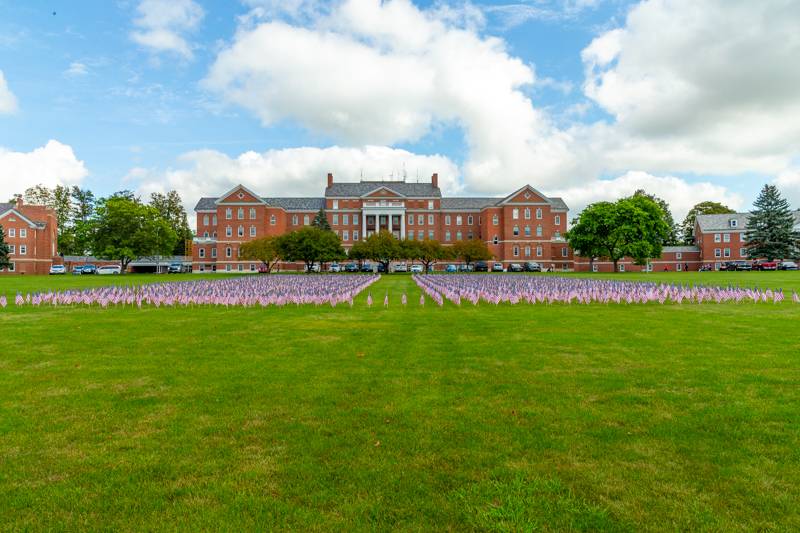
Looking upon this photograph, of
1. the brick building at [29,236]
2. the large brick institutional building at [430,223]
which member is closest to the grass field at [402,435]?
the large brick institutional building at [430,223]

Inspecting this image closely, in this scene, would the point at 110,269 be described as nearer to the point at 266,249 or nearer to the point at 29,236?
the point at 29,236

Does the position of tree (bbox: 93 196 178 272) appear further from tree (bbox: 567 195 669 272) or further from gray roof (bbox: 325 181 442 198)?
tree (bbox: 567 195 669 272)

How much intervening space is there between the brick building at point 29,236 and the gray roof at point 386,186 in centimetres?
4957

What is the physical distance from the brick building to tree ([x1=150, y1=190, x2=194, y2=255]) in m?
21.6

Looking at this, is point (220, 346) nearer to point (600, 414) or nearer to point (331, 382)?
point (331, 382)

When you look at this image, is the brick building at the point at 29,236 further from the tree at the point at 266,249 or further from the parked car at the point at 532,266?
the parked car at the point at 532,266

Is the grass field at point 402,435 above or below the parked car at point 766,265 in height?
below

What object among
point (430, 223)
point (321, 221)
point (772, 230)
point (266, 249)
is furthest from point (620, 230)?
point (321, 221)

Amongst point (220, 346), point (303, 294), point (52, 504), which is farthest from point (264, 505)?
point (303, 294)

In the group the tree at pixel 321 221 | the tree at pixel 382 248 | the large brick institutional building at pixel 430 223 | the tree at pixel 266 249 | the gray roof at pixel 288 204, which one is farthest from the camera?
the gray roof at pixel 288 204

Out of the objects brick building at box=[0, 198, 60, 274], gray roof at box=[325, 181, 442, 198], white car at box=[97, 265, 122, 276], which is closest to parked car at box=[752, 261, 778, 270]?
gray roof at box=[325, 181, 442, 198]

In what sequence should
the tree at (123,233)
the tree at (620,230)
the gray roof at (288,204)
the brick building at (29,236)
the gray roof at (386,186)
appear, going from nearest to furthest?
the tree at (620,230), the tree at (123,233), the brick building at (29,236), the gray roof at (288,204), the gray roof at (386,186)

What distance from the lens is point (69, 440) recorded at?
16.7 ft

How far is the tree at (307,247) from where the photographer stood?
59031 mm
